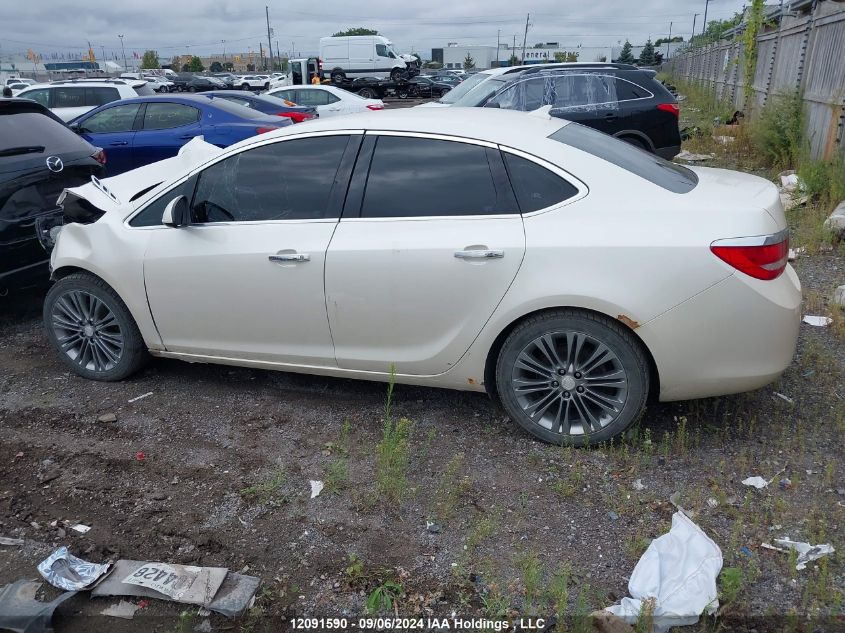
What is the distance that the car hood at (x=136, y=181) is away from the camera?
14.9ft

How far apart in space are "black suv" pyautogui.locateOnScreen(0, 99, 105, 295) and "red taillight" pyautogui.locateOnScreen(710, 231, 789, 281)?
185 inches

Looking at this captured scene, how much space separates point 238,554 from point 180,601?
338 millimetres

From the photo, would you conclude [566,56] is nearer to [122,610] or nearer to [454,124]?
[454,124]

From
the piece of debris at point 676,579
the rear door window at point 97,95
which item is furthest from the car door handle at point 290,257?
the rear door window at point 97,95

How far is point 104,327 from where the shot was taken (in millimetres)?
4562

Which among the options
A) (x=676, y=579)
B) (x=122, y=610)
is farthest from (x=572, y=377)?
(x=122, y=610)

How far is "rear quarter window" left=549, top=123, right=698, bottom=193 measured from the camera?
3.73 meters

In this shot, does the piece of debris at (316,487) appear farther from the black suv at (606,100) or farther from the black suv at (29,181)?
the black suv at (606,100)

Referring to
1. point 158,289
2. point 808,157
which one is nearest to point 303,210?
point 158,289

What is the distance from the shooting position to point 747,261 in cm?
328

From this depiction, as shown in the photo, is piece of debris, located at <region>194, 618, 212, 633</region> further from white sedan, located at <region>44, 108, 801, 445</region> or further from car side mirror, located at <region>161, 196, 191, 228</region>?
car side mirror, located at <region>161, 196, 191, 228</region>

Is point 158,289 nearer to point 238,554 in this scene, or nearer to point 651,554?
point 238,554

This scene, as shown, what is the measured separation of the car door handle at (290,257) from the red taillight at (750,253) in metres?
2.07

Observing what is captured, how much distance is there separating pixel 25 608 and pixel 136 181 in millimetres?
3044
